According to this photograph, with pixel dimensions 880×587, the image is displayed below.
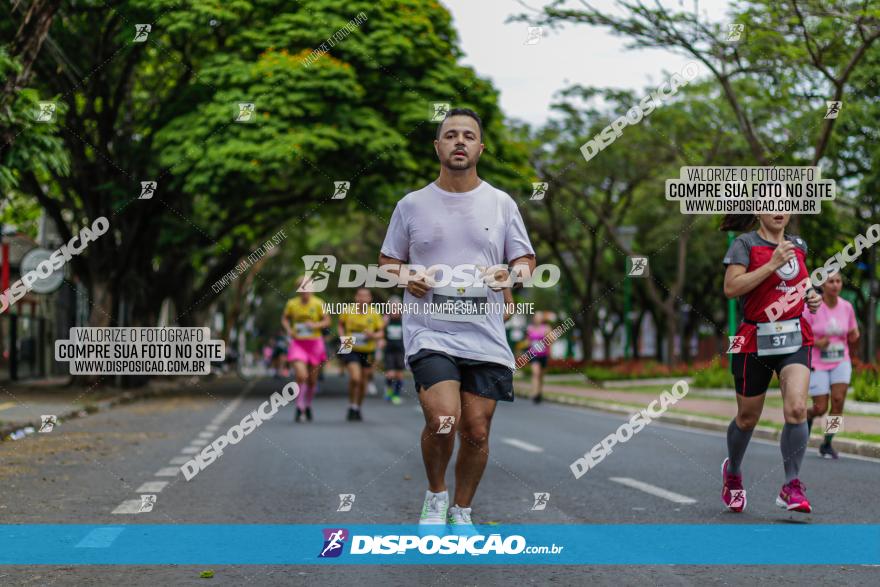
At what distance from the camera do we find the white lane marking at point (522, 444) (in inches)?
482

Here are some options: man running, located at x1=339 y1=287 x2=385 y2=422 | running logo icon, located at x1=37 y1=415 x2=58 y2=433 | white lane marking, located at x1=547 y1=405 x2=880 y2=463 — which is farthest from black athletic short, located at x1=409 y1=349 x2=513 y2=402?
man running, located at x1=339 y1=287 x2=385 y2=422

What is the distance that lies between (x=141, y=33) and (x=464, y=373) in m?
17.4

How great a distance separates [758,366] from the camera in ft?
23.0

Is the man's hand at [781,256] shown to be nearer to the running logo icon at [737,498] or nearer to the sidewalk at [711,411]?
the running logo icon at [737,498]

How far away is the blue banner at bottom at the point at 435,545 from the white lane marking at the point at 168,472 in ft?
8.87

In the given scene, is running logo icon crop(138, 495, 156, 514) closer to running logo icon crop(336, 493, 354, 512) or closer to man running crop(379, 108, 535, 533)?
A: running logo icon crop(336, 493, 354, 512)

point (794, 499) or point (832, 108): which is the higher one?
point (832, 108)

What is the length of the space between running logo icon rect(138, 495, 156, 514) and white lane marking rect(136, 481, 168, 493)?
34 centimetres

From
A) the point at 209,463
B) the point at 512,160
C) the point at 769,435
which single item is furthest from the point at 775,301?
the point at 512,160

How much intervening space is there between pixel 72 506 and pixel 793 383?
4371 mm

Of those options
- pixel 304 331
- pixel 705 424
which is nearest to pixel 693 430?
pixel 705 424

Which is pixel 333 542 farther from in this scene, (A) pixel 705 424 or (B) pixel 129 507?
(A) pixel 705 424

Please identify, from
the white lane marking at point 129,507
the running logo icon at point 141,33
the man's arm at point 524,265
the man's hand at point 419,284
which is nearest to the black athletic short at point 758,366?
the man's arm at point 524,265

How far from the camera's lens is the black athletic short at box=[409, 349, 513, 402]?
5566 millimetres
